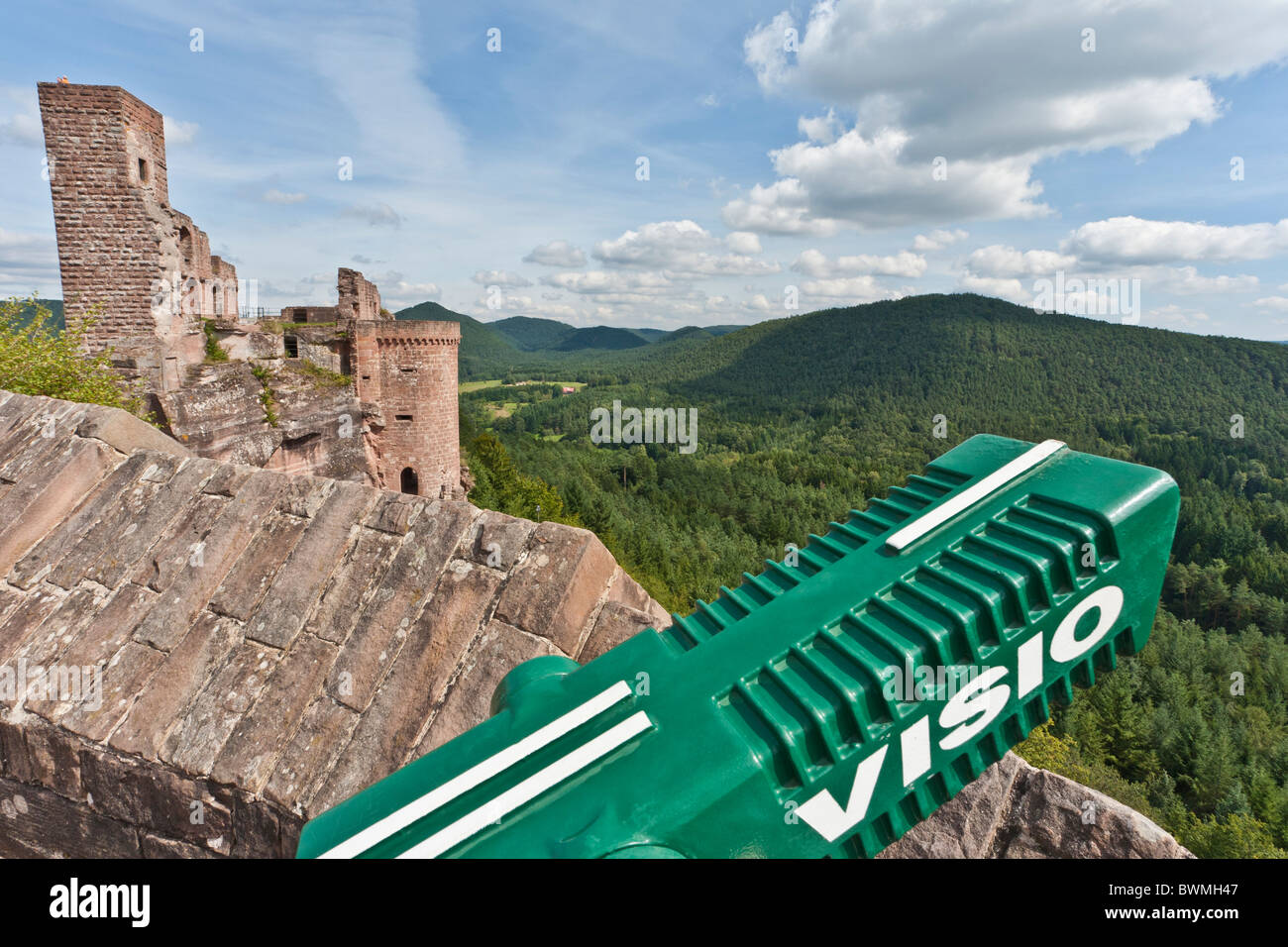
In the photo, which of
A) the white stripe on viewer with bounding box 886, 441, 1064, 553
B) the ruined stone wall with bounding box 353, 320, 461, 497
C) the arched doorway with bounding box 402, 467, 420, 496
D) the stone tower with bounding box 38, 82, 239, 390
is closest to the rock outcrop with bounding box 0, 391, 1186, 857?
the white stripe on viewer with bounding box 886, 441, 1064, 553

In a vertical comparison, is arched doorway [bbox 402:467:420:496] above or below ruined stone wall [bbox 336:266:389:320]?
below

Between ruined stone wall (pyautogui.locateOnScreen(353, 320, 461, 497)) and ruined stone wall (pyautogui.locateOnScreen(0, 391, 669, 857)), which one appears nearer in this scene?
ruined stone wall (pyautogui.locateOnScreen(0, 391, 669, 857))

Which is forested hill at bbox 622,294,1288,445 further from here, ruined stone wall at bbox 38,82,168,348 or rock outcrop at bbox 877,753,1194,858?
rock outcrop at bbox 877,753,1194,858

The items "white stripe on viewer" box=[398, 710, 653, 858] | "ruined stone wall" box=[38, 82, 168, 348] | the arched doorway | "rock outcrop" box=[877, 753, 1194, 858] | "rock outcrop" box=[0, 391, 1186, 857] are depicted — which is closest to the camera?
"white stripe on viewer" box=[398, 710, 653, 858]

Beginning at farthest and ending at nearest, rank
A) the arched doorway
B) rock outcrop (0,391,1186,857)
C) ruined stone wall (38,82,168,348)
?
the arched doorway, ruined stone wall (38,82,168,348), rock outcrop (0,391,1186,857)

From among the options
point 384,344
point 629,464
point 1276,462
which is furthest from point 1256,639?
point 384,344
